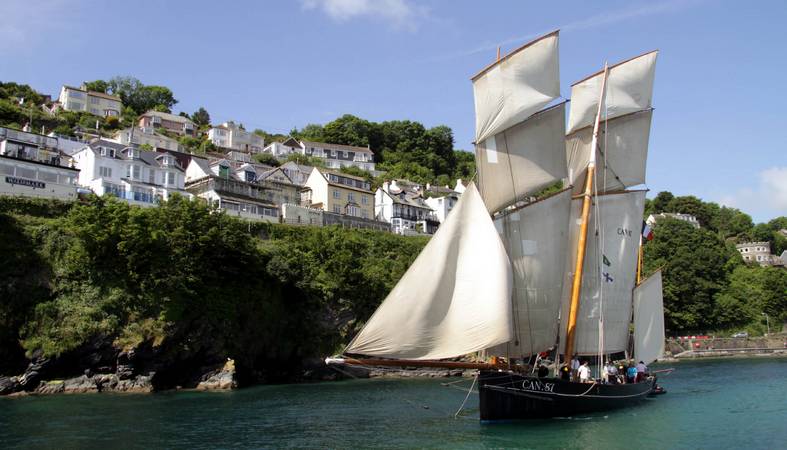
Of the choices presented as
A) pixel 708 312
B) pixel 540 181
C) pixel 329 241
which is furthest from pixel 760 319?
pixel 540 181

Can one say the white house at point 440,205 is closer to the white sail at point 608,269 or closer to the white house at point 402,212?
the white house at point 402,212

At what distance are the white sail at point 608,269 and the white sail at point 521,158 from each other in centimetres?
440

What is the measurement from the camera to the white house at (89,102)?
393 ft

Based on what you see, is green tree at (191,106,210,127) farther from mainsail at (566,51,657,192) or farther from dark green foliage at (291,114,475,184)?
mainsail at (566,51,657,192)

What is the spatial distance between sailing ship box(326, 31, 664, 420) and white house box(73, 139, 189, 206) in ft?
149

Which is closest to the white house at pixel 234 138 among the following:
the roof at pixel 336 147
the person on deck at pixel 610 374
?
the roof at pixel 336 147

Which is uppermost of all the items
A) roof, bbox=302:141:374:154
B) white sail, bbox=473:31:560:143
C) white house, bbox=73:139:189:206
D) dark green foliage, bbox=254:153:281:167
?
roof, bbox=302:141:374:154

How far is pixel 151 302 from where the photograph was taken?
48094 millimetres

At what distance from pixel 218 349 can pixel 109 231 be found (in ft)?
42.1

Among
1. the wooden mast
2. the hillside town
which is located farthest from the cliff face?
the wooden mast

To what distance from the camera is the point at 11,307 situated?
45.4m

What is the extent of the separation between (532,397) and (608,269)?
1151 cm

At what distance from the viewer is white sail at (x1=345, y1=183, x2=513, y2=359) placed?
2483 cm

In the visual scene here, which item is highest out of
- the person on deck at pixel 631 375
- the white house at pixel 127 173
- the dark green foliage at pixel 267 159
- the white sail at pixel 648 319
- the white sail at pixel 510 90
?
the dark green foliage at pixel 267 159
